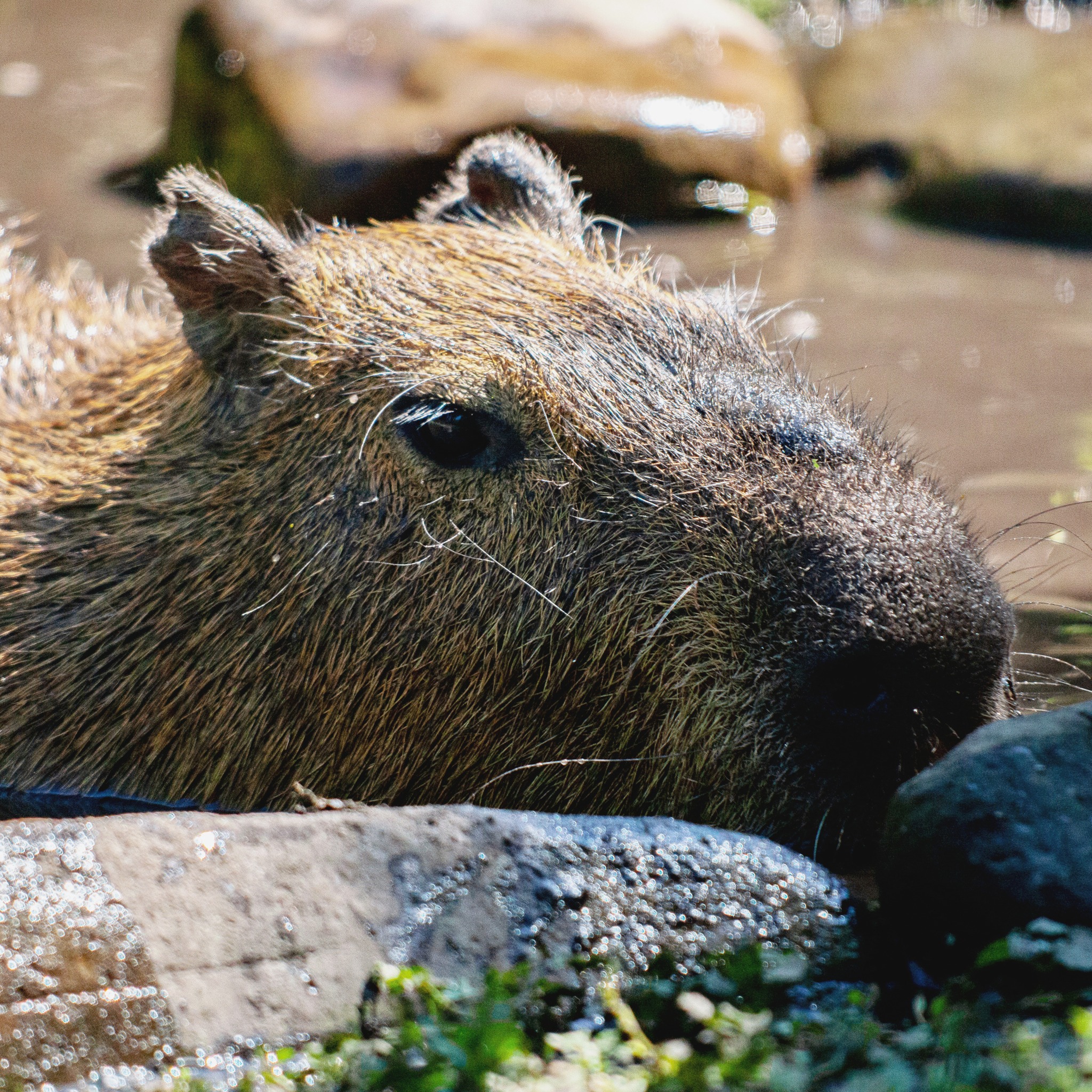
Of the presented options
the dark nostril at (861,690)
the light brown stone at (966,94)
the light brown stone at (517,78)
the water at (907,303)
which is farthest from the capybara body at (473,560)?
the light brown stone at (966,94)

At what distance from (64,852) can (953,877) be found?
166cm

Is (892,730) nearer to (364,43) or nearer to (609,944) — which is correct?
(609,944)

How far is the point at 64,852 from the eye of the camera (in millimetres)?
2904

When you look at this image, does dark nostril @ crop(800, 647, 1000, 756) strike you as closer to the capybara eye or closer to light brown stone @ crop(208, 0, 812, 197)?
the capybara eye

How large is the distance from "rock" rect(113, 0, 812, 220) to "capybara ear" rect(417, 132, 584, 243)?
4.43 m

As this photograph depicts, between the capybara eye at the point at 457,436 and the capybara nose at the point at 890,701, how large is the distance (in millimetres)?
970

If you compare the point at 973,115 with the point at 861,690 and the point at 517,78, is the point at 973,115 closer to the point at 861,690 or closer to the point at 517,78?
the point at 517,78

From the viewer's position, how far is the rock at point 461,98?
30.3 ft

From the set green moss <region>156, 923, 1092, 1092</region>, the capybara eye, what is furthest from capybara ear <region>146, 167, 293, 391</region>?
green moss <region>156, 923, 1092, 1092</region>

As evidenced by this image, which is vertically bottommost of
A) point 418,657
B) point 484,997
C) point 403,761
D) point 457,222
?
point 484,997

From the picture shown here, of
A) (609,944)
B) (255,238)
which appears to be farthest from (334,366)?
(609,944)

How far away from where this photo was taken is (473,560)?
371 cm

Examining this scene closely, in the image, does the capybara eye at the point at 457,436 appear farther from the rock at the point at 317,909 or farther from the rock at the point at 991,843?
the rock at the point at 991,843

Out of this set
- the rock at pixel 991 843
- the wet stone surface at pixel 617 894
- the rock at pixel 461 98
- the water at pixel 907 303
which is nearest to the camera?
the rock at pixel 991 843
